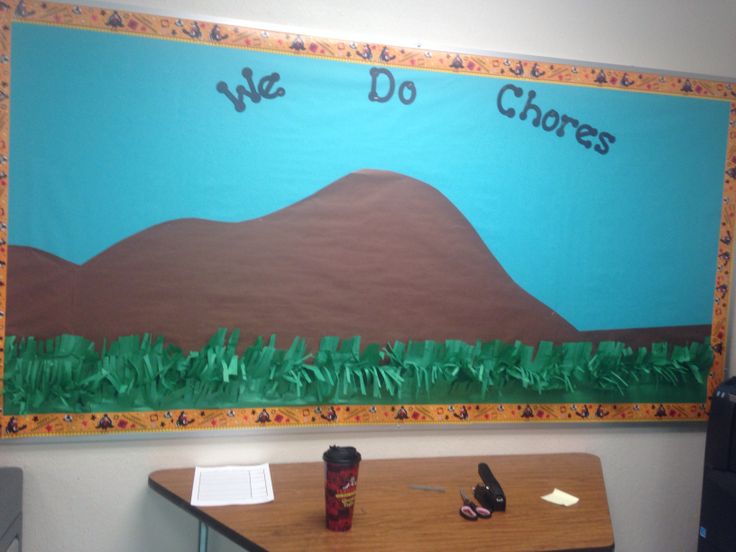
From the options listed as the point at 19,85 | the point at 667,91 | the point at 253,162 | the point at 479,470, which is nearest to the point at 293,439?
the point at 479,470

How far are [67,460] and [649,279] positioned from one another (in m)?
2.22

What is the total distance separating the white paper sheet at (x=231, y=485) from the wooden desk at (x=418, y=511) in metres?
0.03

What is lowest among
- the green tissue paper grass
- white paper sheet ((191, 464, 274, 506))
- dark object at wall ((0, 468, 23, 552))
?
dark object at wall ((0, 468, 23, 552))

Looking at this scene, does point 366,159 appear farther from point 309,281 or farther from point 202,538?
point 202,538

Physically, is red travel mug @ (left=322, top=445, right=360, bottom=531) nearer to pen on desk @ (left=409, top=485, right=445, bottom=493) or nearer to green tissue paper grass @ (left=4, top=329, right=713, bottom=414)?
pen on desk @ (left=409, top=485, right=445, bottom=493)

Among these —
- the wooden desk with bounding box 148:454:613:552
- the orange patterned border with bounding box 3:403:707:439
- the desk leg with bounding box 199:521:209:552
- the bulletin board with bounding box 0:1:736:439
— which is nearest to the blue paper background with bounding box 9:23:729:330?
the bulletin board with bounding box 0:1:736:439

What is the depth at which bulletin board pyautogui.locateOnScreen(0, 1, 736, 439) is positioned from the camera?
201 cm

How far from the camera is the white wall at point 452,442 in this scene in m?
2.08

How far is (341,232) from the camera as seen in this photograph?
7.27 ft

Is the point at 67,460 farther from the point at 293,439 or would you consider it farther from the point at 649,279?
the point at 649,279

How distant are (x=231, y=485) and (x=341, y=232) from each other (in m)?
0.92

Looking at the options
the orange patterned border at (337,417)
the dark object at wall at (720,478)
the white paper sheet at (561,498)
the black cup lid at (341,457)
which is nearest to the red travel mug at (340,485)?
the black cup lid at (341,457)

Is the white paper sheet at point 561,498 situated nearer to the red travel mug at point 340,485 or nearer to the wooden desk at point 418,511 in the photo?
the wooden desk at point 418,511

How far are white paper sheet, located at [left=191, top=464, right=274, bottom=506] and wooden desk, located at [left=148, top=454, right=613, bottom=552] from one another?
29 millimetres
